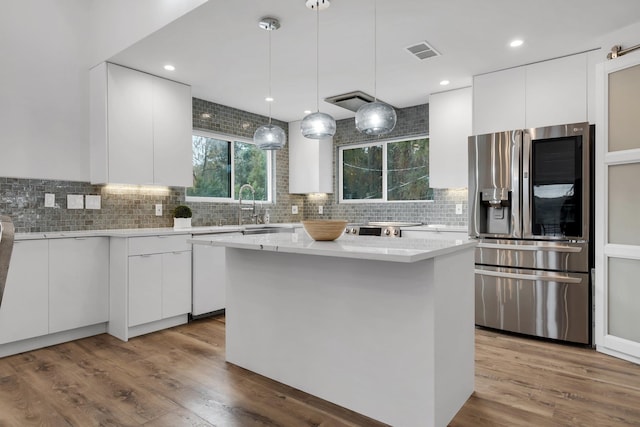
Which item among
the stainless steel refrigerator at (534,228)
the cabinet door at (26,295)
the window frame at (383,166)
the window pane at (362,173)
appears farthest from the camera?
the window pane at (362,173)

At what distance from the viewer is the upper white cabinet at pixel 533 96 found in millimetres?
3396

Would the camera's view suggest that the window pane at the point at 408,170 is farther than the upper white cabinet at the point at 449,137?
Yes

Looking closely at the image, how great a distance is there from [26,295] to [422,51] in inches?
151

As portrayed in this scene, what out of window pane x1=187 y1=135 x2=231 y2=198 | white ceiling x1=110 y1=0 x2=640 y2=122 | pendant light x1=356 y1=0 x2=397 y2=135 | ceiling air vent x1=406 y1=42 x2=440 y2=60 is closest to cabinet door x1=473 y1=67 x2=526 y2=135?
white ceiling x1=110 y1=0 x2=640 y2=122

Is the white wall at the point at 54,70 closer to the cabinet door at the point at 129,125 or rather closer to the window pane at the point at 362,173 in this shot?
the cabinet door at the point at 129,125

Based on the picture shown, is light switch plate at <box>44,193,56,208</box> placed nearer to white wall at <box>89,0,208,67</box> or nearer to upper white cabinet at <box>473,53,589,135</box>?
white wall at <box>89,0,208,67</box>

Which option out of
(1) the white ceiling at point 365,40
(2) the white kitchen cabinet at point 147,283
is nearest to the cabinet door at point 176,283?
(2) the white kitchen cabinet at point 147,283

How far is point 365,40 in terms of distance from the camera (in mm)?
3123

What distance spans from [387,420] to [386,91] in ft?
11.4

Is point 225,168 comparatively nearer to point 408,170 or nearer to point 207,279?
point 207,279

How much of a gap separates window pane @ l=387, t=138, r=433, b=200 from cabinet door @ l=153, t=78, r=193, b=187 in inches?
106

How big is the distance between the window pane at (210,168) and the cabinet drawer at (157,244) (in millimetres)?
1053

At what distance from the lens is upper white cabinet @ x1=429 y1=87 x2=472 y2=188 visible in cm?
430

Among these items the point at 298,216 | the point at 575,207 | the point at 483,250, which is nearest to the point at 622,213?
the point at 575,207
